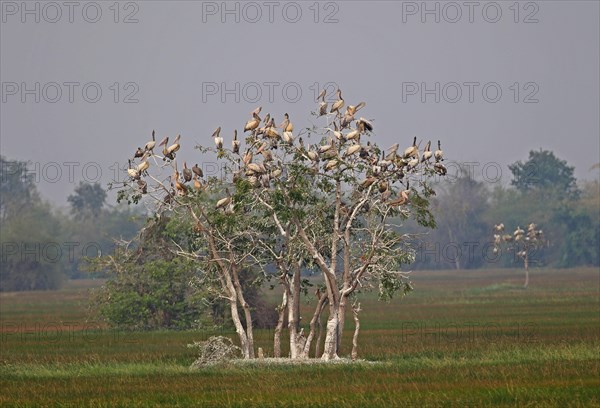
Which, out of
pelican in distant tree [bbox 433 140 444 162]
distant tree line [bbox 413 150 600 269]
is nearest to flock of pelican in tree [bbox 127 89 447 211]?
pelican in distant tree [bbox 433 140 444 162]

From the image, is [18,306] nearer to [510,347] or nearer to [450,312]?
[450,312]

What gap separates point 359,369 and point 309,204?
16.4ft

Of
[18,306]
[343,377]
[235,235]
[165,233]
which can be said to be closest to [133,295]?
[165,233]

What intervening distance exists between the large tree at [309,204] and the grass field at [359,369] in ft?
7.78

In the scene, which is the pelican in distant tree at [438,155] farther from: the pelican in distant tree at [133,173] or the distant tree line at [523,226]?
the distant tree line at [523,226]

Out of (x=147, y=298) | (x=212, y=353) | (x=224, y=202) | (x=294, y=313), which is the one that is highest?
(x=224, y=202)

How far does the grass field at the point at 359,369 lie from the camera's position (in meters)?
30.2

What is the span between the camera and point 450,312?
67.9m

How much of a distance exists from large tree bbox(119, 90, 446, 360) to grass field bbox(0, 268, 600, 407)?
2371mm

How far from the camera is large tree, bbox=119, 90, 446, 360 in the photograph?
1478 inches

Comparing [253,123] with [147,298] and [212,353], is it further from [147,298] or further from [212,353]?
[147,298]

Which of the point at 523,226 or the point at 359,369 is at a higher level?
the point at 523,226

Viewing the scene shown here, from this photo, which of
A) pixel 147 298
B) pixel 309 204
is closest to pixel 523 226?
pixel 147 298

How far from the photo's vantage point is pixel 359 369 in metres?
36.7
